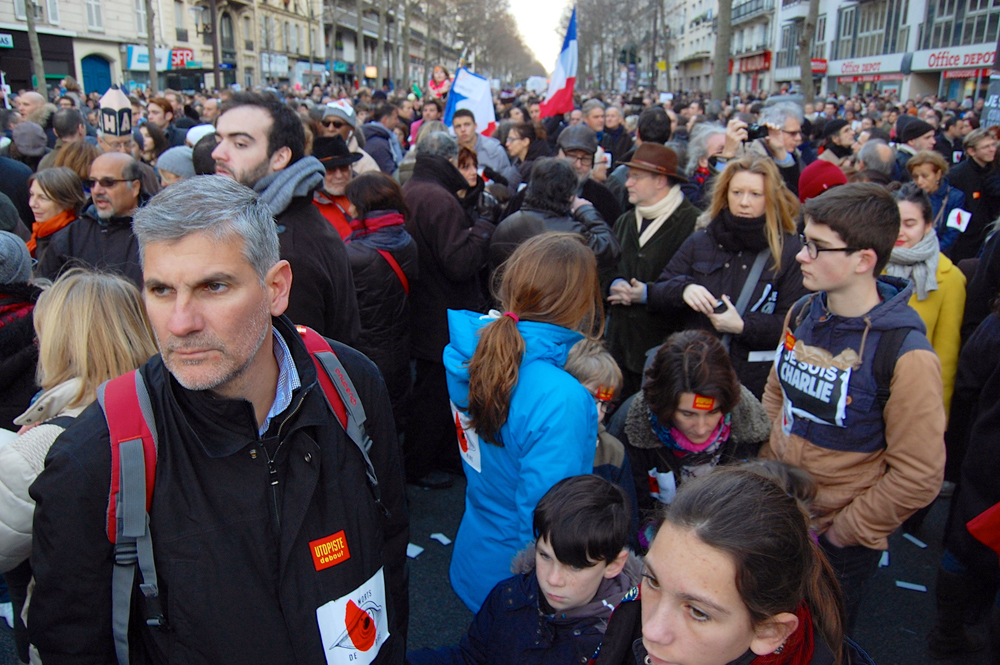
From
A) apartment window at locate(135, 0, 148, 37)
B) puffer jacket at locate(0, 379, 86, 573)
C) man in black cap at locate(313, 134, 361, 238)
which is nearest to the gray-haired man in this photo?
puffer jacket at locate(0, 379, 86, 573)

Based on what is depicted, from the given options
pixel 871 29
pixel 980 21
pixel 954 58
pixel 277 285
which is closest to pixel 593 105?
pixel 277 285

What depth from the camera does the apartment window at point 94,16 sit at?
115 feet

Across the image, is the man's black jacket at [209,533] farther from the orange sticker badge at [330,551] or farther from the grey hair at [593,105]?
the grey hair at [593,105]

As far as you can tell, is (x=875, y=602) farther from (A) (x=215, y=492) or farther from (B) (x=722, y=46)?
(B) (x=722, y=46)

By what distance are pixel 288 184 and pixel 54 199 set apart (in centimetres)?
241

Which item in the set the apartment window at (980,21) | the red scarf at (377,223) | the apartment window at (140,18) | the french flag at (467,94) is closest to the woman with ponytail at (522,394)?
the red scarf at (377,223)

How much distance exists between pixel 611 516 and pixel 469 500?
33.9 inches

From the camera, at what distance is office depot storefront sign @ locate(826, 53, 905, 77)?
36688mm

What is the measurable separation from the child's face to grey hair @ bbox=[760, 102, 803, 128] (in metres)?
5.53

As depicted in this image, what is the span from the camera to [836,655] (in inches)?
59.6

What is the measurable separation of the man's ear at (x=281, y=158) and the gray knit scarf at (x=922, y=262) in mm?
3233

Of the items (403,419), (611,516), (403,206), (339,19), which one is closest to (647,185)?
(403,206)

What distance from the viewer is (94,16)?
116 feet

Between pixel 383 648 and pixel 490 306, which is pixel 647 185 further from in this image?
pixel 383 648
